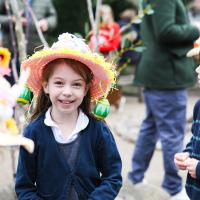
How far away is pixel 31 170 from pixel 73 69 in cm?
50

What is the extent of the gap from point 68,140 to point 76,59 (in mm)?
369

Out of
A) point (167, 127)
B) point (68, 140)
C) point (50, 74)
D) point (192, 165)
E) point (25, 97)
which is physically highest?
point (50, 74)

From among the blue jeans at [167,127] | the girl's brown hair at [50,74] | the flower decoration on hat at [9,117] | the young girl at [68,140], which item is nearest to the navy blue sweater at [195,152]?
the young girl at [68,140]

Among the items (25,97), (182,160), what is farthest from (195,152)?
(25,97)

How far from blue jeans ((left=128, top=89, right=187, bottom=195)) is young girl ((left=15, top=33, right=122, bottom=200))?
5.21 feet

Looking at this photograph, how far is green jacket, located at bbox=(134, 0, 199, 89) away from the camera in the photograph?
13.4 feet

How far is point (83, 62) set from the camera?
255 cm

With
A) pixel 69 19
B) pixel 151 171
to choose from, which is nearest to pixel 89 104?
pixel 151 171

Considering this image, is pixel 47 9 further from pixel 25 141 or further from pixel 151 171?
pixel 25 141

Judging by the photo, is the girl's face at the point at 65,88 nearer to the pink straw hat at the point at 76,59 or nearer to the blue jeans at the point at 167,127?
the pink straw hat at the point at 76,59

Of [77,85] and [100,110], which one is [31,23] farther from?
[77,85]

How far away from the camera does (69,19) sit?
11266mm

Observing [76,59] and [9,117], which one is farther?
[76,59]

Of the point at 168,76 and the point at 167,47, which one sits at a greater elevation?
the point at 167,47
